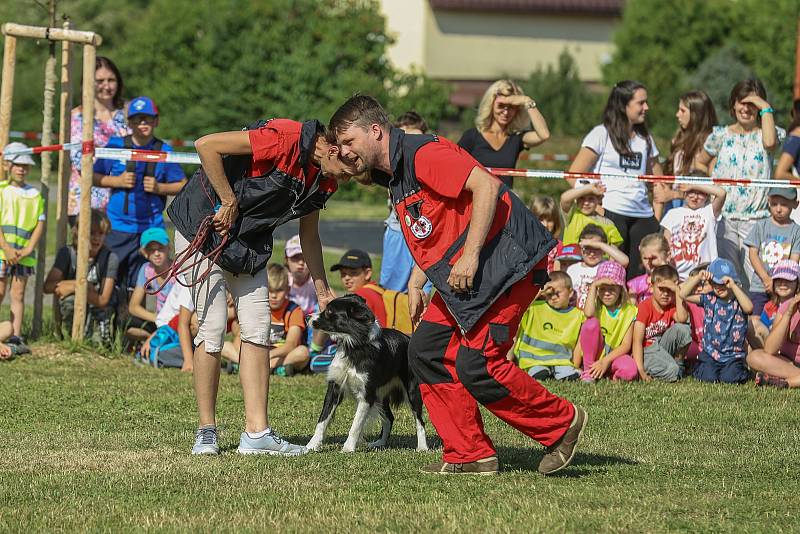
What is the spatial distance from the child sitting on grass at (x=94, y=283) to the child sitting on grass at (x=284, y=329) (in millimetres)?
1489

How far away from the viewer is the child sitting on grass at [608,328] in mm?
10383

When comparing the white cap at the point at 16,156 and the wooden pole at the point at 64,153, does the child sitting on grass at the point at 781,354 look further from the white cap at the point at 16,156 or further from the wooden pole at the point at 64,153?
the white cap at the point at 16,156

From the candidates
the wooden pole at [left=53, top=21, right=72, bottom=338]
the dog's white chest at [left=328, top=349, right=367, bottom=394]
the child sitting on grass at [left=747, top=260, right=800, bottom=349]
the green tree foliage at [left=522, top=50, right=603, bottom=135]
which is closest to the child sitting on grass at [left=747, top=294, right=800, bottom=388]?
the child sitting on grass at [left=747, top=260, right=800, bottom=349]

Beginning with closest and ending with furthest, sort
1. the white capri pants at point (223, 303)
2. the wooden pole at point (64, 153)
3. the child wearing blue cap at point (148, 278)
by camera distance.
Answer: the white capri pants at point (223, 303)
the child wearing blue cap at point (148, 278)
the wooden pole at point (64, 153)

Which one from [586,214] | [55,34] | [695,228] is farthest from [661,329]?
[55,34]

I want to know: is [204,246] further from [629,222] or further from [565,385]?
[629,222]

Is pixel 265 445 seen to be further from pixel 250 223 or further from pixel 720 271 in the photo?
pixel 720 271

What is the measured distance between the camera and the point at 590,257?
36.0 ft

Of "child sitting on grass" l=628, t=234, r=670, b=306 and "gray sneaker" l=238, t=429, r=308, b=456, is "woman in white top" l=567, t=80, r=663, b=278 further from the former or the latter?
"gray sneaker" l=238, t=429, r=308, b=456

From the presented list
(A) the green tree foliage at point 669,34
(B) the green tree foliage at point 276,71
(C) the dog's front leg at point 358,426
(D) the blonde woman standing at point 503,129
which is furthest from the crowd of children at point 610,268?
(A) the green tree foliage at point 669,34

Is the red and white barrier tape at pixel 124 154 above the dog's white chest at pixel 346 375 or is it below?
above

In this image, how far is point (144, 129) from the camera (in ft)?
36.9

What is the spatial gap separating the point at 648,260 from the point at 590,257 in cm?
48

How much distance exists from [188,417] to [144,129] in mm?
3496
